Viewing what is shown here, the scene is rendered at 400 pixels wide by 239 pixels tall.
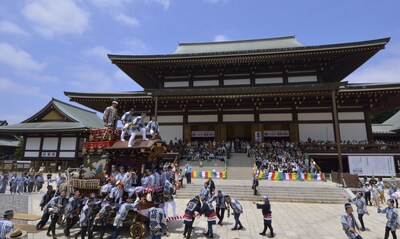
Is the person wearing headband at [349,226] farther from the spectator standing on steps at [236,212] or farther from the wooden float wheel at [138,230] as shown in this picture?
the wooden float wheel at [138,230]

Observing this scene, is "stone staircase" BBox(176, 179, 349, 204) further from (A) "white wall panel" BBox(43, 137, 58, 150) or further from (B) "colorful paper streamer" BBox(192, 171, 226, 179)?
(A) "white wall panel" BBox(43, 137, 58, 150)

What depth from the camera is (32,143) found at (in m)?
25.2

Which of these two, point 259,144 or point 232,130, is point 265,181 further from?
point 232,130

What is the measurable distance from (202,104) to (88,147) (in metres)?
15.0

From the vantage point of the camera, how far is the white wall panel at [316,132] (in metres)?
21.0

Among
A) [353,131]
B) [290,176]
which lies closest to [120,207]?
[290,176]

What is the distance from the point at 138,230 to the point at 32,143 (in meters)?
24.7

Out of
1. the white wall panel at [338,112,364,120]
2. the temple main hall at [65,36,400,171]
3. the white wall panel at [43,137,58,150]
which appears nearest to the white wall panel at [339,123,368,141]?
the temple main hall at [65,36,400,171]

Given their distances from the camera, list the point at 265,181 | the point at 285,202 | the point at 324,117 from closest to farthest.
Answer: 1. the point at 285,202
2. the point at 265,181
3. the point at 324,117

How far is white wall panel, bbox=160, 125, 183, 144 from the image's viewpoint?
23.5 m

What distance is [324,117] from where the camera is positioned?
70.2ft

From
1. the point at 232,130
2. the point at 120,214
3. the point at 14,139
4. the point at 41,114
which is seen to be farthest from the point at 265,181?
the point at 14,139

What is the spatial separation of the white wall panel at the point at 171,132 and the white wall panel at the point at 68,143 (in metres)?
10.1

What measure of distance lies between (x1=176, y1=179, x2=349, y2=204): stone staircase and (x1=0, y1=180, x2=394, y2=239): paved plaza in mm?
1143
